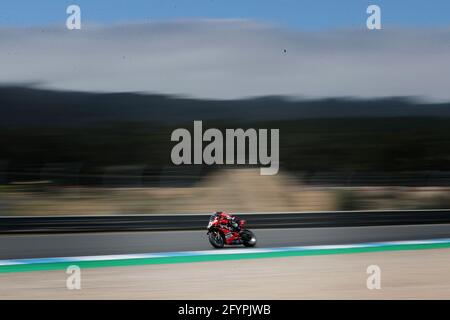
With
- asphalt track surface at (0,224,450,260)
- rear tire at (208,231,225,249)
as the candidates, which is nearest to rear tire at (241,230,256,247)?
rear tire at (208,231,225,249)

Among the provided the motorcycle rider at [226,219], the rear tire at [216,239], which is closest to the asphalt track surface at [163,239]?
the rear tire at [216,239]

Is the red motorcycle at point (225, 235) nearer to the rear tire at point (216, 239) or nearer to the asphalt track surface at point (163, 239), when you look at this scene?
the rear tire at point (216, 239)

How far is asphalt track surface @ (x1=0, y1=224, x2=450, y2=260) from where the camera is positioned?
9.73 meters

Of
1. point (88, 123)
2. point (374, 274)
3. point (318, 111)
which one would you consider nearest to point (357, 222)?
point (374, 274)

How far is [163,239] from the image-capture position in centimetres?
1127

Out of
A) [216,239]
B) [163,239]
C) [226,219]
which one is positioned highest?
[163,239]

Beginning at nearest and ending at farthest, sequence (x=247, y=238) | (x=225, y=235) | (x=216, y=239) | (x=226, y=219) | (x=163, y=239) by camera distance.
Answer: (x=226, y=219), (x=225, y=235), (x=216, y=239), (x=247, y=238), (x=163, y=239)

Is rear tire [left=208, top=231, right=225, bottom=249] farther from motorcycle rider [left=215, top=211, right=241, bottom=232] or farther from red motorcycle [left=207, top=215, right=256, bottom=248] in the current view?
motorcycle rider [left=215, top=211, right=241, bottom=232]

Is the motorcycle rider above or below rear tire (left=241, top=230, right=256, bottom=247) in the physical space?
above

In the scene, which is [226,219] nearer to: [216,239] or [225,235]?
[225,235]

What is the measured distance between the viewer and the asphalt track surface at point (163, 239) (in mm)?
9727

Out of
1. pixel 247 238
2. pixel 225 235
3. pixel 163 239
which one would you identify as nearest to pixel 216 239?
pixel 225 235
